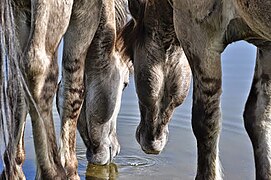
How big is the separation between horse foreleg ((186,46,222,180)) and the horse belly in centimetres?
41

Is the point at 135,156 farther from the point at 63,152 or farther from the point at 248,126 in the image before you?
the point at 248,126

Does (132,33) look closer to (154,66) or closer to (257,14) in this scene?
(154,66)

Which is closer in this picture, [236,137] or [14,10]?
[14,10]

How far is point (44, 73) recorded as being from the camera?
410 centimetres

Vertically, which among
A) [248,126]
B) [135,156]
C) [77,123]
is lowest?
[135,156]

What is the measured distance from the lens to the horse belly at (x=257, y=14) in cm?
380

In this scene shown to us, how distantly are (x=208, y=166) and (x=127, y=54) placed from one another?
1356 mm

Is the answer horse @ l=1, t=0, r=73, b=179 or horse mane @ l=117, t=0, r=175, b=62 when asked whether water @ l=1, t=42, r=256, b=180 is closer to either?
horse mane @ l=117, t=0, r=175, b=62

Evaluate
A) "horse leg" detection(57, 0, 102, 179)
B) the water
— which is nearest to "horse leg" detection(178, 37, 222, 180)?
"horse leg" detection(57, 0, 102, 179)

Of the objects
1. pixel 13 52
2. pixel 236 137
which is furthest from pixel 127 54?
pixel 13 52

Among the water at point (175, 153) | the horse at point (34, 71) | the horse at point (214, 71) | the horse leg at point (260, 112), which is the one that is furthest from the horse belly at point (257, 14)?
the water at point (175, 153)

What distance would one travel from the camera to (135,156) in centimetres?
586

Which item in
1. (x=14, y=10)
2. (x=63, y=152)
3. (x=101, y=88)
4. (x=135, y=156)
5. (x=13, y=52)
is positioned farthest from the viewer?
(x=135, y=156)

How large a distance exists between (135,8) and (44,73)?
1.33 metres
